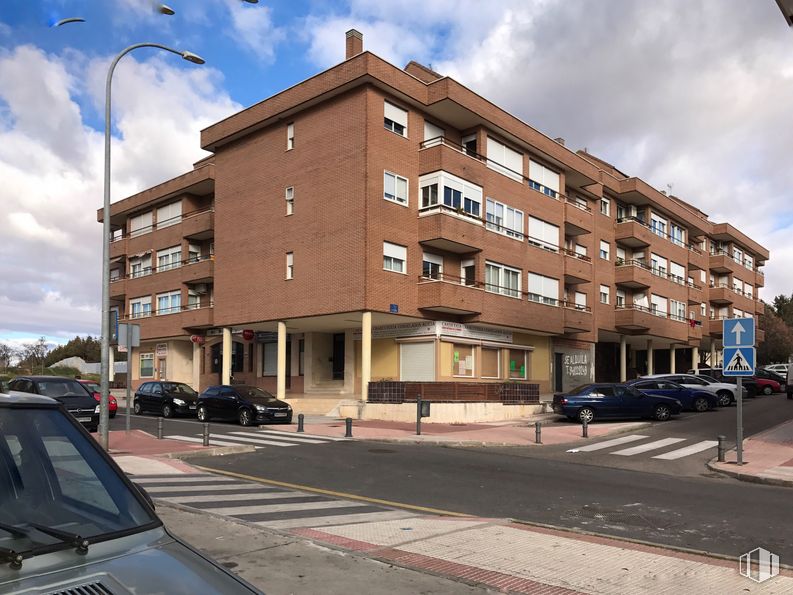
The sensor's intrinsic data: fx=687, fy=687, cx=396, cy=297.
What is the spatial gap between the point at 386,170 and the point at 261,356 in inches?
560

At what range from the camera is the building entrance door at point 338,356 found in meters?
35.7

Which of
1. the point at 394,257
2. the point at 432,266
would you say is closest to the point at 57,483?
the point at 394,257

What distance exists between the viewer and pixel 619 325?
153 feet

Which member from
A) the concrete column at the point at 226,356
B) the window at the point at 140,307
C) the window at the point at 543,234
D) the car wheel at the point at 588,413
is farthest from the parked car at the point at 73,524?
the window at the point at 140,307

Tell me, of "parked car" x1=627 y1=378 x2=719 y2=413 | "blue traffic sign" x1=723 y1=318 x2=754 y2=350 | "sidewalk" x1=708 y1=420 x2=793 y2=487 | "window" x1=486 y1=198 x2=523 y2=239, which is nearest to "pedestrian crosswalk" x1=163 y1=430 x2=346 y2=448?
"sidewalk" x1=708 y1=420 x2=793 y2=487

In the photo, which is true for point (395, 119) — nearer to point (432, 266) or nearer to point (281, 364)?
point (432, 266)

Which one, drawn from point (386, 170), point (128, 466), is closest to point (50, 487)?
point (128, 466)

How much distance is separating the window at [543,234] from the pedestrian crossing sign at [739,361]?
22.4 metres

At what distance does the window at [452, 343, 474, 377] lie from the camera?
32.0m

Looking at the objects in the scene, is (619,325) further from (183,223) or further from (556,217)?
(183,223)

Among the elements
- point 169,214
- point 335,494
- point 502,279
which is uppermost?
point 169,214

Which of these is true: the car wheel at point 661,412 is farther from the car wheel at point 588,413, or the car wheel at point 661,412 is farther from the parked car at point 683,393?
the parked car at point 683,393

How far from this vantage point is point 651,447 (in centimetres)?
A: 1856

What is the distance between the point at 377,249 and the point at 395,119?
6288 millimetres
